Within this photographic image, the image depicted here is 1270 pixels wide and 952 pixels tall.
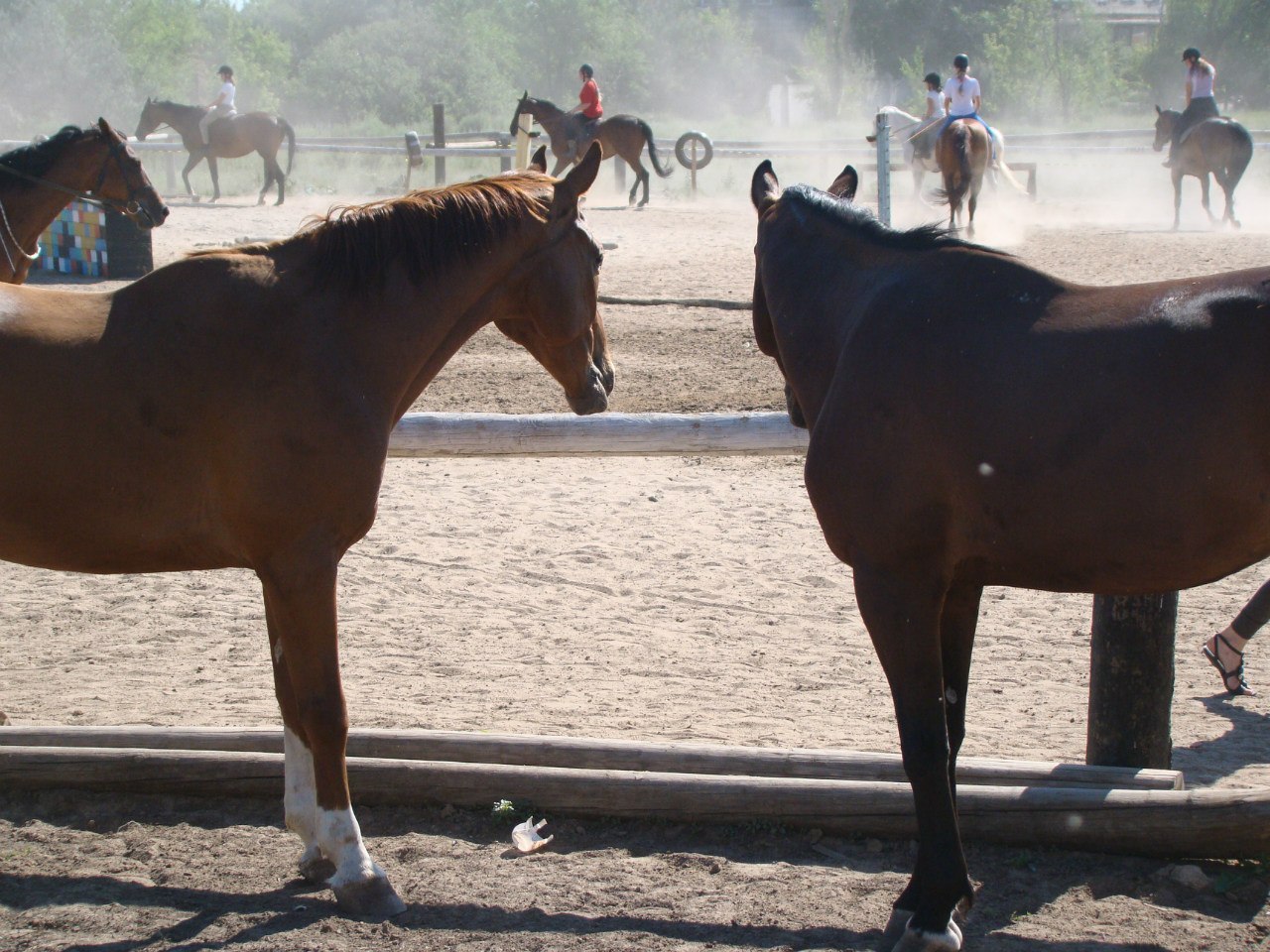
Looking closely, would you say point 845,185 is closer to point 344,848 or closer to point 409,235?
point 409,235

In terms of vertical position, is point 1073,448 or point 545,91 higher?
point 545,91

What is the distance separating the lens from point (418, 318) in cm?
322

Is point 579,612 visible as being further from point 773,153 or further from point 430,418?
point 773,153

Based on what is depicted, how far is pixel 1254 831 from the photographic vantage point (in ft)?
10.1

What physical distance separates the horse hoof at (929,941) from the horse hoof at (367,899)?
1236 mm

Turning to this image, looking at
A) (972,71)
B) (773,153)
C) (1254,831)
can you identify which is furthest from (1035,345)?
(972,71)

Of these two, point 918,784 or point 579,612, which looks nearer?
point 918,784

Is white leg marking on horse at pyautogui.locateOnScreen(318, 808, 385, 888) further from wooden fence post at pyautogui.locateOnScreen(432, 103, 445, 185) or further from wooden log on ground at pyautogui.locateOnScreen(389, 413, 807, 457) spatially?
wooden fence post at pyautogui.locateOnScreen(432, 103, 445, 185)

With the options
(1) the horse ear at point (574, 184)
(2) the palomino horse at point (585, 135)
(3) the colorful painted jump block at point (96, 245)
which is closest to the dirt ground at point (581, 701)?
(1) the horse ear at point (574, 184)

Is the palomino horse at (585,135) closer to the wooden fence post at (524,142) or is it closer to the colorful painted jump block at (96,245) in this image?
the wooden fence post at (524,142)

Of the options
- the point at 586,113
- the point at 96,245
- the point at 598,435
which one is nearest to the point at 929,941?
the point at 598,435

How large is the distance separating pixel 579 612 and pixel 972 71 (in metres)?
50.0

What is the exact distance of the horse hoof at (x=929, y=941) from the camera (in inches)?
110

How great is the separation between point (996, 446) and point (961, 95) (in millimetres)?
17359
